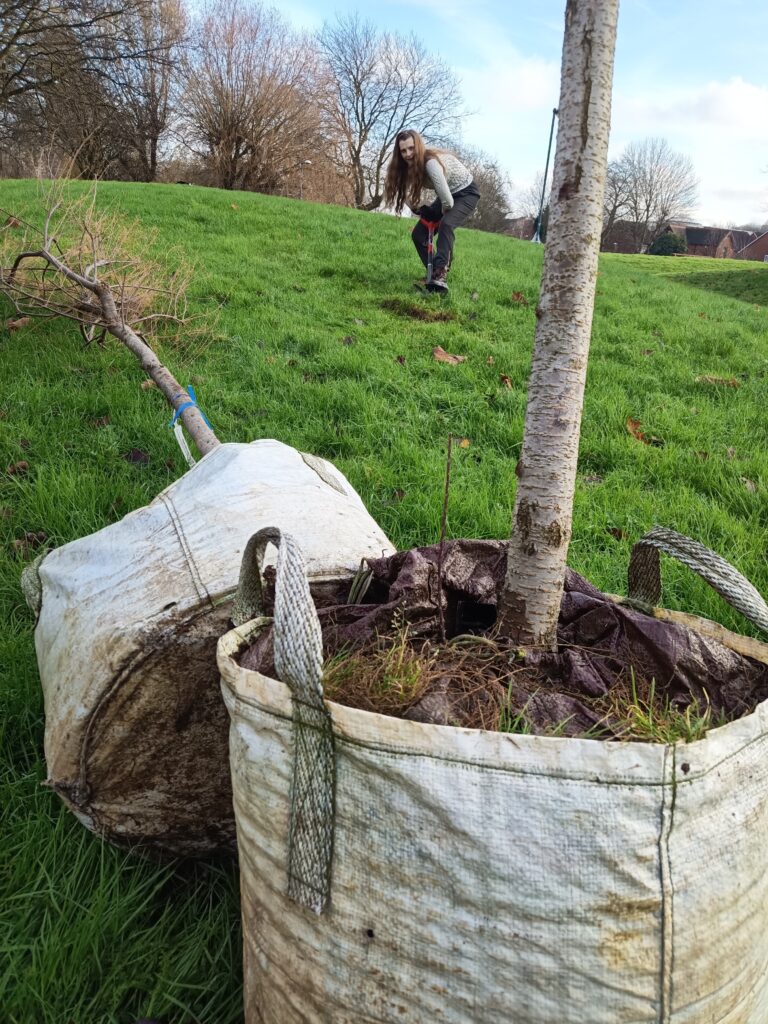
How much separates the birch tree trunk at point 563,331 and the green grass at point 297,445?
973 mm

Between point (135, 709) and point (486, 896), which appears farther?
point (135, 709)

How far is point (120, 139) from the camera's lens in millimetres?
24125

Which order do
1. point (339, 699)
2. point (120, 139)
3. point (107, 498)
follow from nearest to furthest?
point (339, 699) → point (107, 498) → point (120, 139)

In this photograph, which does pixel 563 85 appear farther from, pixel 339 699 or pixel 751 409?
pixel 751 409

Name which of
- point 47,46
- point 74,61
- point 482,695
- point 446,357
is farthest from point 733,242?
point 482,695

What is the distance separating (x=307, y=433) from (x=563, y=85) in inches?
108

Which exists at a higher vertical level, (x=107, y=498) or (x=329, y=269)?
(x=329, y=269)

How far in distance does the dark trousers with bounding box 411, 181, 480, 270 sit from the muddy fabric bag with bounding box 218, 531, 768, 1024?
7.03 meters

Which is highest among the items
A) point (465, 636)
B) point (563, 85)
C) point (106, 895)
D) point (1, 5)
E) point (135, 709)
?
point (1, 5)

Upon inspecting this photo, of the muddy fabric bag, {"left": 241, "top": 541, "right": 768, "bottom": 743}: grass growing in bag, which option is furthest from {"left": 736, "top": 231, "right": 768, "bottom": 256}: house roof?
the muddy fabric bag

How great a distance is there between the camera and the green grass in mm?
1300

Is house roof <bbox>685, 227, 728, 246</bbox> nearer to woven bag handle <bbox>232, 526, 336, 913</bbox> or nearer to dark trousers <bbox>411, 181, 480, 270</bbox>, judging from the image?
dark trousers <bbox>411, 181, 480, 270</bbox>

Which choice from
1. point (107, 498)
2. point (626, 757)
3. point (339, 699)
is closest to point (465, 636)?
point (339, 699)

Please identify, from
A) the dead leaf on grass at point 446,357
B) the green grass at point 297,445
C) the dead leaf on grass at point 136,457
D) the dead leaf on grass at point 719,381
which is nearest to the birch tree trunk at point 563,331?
the green grass at point 297,445
